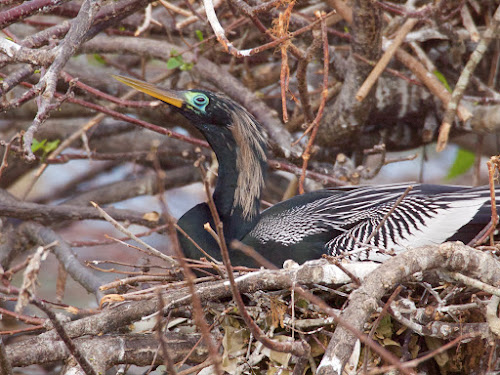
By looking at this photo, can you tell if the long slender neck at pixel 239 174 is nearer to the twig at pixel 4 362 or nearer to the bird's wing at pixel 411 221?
the bird's wing at pixel 411 221

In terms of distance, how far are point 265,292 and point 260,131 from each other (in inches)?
39.2

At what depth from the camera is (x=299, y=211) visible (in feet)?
10.1

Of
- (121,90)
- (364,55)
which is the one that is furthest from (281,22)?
(121,90)

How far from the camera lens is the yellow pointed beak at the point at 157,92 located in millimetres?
Answer: 2959

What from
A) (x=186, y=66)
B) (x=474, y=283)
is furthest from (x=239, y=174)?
(x=474, y=283)

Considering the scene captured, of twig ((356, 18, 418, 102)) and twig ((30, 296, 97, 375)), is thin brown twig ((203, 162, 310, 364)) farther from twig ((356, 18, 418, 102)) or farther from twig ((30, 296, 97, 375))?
twig ((356, 18, 418, 102))

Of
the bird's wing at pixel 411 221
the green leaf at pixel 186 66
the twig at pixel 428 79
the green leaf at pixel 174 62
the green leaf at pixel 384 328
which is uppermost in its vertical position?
the green leaf at pixel 174 62

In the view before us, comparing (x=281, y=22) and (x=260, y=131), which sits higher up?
(x=281, y=22)

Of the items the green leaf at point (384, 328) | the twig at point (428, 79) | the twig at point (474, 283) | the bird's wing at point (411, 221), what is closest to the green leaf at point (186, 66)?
the twig at point (428, 79)

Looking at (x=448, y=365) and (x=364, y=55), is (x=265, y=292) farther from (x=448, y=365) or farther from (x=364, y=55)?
(x=364, y=55)

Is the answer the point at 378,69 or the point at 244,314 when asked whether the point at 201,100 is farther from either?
the point at 244,314

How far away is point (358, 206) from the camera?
2.97 meters

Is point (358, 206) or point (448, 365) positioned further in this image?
point (358, 206)

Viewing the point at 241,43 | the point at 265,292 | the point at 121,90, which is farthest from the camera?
the point at 121,90
